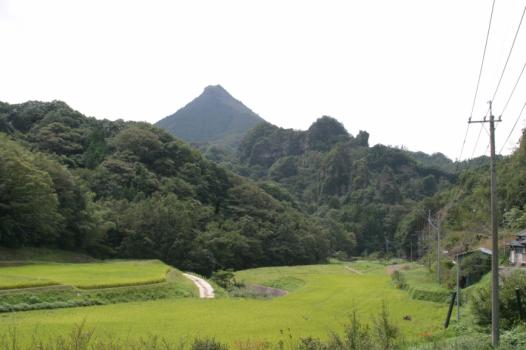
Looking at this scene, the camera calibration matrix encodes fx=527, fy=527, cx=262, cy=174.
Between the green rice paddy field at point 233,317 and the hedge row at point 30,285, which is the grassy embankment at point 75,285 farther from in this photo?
the green rice paddy field at point 233,317

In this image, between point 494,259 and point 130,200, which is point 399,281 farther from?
point 130,200

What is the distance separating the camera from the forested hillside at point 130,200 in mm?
43219

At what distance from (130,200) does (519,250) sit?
150 ft

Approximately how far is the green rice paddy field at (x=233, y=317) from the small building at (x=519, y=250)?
7808 millimetres

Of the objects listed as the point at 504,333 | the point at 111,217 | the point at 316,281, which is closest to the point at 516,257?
the point at 316,281

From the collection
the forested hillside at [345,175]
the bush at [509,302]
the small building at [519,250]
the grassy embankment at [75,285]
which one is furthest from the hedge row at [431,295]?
the forested hillside at [345,175]

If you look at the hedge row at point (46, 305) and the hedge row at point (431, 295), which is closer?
the hedge row at point (46, 305)

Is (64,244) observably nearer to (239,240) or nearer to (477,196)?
(239,240)

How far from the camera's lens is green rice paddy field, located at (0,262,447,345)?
1922cm

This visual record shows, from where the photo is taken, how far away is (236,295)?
3994 centimetres

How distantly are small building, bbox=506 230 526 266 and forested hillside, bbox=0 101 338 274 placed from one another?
33.6 m

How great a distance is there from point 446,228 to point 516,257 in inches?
1081

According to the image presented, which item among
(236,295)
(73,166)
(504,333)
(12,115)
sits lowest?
(236,295)

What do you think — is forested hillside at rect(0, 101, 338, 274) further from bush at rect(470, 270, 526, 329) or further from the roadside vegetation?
bush at rect(470, 270, 526, 329)
